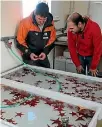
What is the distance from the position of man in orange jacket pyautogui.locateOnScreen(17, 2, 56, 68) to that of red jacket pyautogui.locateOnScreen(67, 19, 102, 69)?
0.27 m

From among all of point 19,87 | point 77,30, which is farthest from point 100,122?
point 77,30

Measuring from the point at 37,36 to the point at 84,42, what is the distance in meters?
0.54

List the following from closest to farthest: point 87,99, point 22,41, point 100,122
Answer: point 100,122 < point 87,99 < point 22,41

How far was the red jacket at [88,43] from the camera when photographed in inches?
75.3

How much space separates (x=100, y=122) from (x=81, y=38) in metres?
1.07

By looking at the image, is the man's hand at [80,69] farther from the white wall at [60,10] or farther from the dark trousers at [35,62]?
the white wall at [60,10]

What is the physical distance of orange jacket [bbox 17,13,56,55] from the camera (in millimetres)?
2012

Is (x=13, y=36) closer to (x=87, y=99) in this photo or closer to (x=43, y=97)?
(x=43, y=97)

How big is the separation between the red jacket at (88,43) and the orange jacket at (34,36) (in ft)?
0.84

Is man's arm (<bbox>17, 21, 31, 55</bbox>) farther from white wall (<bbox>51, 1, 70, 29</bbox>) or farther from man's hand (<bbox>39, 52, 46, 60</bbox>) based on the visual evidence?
white wall (<bbox>51, 1, 70, 29</bbox>)

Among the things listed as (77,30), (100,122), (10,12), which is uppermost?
(10,12)

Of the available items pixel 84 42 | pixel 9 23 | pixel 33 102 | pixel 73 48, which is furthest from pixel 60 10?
pixel 33 102

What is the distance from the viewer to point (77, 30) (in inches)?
74.2

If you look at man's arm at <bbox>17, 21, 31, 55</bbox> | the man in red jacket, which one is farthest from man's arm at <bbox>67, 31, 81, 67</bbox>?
man's arm at <bbox>17, 21, 31, 55</bbox>
